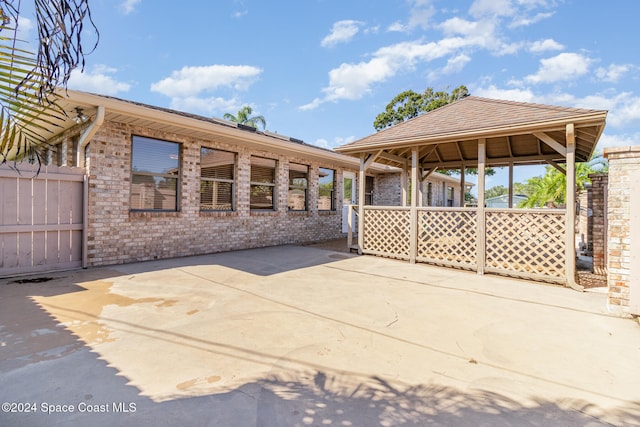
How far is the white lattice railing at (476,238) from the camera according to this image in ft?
18.0

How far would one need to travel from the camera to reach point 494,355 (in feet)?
8.76

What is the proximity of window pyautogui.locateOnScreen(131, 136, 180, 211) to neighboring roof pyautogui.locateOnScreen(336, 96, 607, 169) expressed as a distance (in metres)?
4.20

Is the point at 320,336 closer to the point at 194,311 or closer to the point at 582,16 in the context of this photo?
the point at 194,311

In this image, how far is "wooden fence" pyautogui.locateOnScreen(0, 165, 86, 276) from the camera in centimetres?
527

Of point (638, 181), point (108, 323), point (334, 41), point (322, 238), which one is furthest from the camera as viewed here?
point (334, 41)

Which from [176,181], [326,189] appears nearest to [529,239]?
[326,189]

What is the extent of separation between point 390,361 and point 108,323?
2.98 meters

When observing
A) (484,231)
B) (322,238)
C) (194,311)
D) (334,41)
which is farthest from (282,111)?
(194,311)

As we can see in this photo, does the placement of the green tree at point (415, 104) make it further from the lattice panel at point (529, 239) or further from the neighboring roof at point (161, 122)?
the lattice panel at point (529, 239)

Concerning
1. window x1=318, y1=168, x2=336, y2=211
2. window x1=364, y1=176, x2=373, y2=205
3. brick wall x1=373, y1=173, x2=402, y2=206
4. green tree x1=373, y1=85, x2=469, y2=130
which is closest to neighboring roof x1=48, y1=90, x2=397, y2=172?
window x1=318, y1=168, x2=336, y2=211

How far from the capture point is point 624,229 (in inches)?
143

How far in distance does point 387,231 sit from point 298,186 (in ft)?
13.1

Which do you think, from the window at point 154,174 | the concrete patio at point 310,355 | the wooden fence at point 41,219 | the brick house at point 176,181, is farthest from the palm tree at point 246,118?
the concrete patio at point 310,355

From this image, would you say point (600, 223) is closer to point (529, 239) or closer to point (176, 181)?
point (529, 239)
